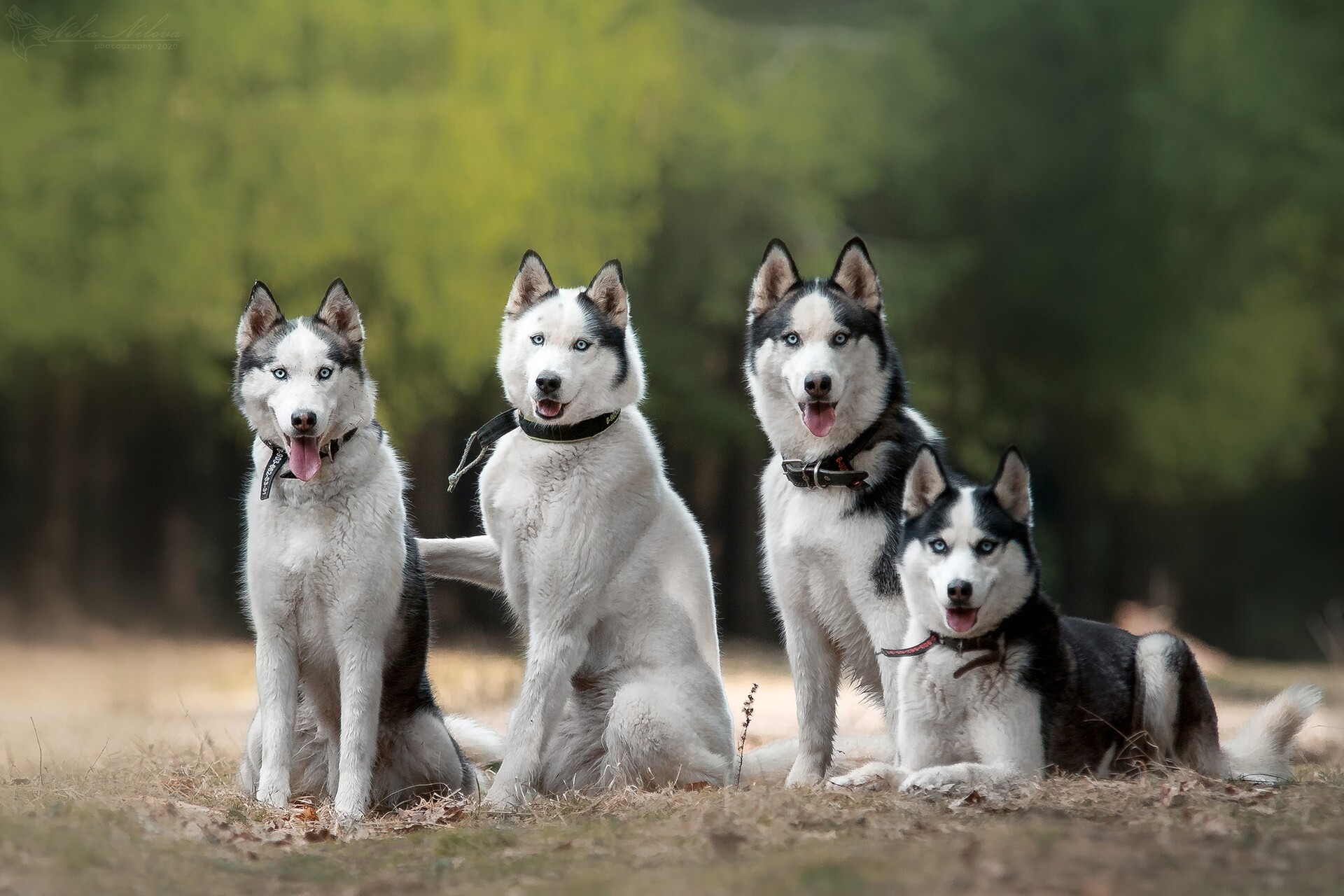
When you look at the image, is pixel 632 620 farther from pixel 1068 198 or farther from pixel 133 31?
pixel 1068 198

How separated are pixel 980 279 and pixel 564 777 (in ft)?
40.7

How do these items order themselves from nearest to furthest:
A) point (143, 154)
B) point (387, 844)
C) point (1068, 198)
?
point (387, 844), point (143, 154), point (1068, 198)

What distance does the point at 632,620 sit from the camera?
18.8ft

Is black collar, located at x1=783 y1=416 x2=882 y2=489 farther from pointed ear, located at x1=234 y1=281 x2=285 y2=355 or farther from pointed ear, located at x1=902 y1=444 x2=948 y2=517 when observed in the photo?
pointed ear, located at x1=234 y1=281 x2=285 y2=355

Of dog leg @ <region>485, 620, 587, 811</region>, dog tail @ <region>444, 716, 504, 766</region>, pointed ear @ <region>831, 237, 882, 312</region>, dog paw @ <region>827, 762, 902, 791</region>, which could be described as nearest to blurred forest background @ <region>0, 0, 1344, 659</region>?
dog tail @ <region>444, 716, 504, 766</region>

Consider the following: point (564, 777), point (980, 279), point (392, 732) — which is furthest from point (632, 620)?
point (980, 279)

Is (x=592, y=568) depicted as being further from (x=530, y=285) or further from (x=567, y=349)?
(x=530, y=285)

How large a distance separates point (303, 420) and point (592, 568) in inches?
51.8

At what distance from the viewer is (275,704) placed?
5.27 metres

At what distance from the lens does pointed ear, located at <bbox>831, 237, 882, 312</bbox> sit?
5.58 m

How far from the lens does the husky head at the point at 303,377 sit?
5250mm

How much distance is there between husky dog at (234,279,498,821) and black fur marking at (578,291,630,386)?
964 millimetres

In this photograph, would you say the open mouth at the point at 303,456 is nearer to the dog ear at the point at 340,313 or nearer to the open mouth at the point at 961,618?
the dog ear at the point at 340,313

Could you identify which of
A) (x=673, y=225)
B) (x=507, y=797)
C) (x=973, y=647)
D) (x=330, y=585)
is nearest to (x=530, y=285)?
(x=330, y=585)
